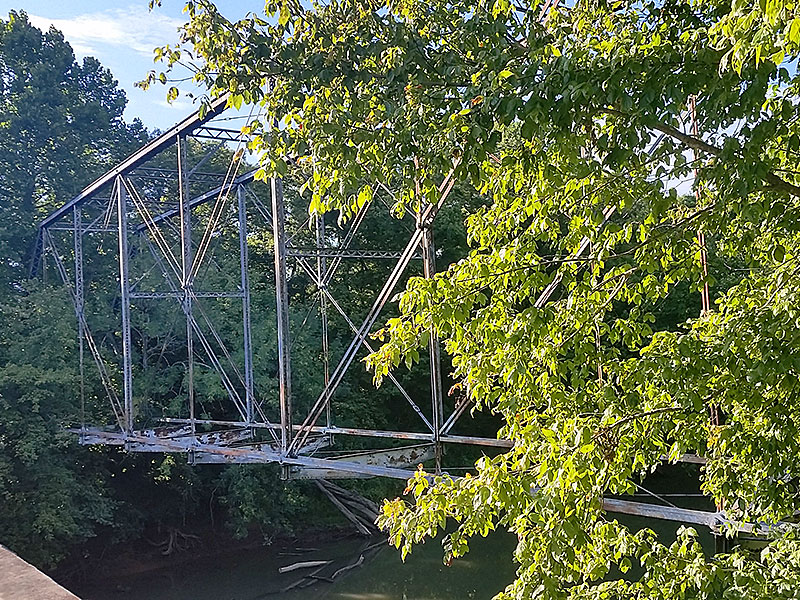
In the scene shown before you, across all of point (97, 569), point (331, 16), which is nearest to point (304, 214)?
point (97, 569)

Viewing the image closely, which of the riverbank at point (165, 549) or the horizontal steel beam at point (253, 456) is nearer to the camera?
the horizontal steel beam at point (253, 456)

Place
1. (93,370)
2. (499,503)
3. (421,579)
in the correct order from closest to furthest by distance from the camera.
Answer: (499,503) < (421,579) < (93,370)

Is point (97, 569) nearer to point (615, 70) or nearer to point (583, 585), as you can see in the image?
point (583, 585)

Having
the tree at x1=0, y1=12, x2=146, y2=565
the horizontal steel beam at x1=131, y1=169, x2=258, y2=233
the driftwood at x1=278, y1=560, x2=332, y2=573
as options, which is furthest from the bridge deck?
the driftwood at x1=278, y1=560, x2=332, y2=573

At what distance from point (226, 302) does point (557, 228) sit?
448 inches

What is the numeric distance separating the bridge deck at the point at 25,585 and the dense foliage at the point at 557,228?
3.94 ft

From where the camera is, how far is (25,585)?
4.47ft

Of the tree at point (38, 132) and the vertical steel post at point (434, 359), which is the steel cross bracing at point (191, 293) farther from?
the vertical steel post at point (434, 359)

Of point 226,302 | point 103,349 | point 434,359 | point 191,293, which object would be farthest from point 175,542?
point 434,359

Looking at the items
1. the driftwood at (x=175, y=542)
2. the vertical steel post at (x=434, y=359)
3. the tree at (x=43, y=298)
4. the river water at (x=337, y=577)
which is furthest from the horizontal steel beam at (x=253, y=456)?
the driftwood at (x=175, y=542)

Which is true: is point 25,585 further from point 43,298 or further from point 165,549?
point 165,549

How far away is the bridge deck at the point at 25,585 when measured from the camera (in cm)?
129

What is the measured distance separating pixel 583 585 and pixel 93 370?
11302mm

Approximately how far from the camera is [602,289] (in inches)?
107
